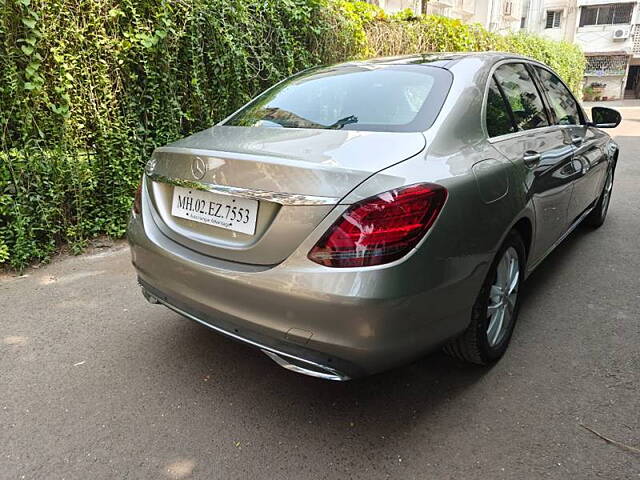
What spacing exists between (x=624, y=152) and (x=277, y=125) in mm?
9927

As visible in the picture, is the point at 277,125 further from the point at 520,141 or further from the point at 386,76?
the point at 520,141

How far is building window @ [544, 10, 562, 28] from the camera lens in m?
36.7

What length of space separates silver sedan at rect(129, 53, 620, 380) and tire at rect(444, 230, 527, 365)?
11 mm

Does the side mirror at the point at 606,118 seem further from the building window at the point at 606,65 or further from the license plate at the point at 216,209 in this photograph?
the building window at the point at 606,65

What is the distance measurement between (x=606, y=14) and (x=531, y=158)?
42005mm

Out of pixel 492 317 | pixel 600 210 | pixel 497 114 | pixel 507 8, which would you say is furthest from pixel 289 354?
pixel 507 8

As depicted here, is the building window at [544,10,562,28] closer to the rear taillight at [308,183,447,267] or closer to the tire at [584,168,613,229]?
the tire at [584,168,613,229]

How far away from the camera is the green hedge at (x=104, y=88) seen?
3.52 m

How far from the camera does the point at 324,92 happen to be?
2.62m

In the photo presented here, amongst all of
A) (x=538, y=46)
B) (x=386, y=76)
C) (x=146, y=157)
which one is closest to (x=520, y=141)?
(x=386, y=76)

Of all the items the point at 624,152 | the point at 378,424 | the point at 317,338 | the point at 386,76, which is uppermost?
the point at 386,76

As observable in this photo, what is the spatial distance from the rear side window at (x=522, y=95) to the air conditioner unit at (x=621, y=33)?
40.3 meters

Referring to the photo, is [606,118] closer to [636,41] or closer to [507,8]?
[507,8]

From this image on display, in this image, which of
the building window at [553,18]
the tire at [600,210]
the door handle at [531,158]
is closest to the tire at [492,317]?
the door handle at [531,158]
